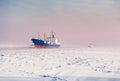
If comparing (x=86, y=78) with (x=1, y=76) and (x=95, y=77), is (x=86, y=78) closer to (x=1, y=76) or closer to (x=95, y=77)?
(x=95, y=77)

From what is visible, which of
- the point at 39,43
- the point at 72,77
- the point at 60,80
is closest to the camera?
the point at 60,80

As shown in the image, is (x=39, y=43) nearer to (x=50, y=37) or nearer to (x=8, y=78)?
(x=50, y=37)

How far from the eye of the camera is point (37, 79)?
674cm

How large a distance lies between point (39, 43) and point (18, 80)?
181 feet

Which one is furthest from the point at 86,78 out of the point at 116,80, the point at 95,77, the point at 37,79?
the point at 37,79

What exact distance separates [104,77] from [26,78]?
222 centimetres

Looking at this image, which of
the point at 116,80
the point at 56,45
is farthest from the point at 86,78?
the point at 56,45

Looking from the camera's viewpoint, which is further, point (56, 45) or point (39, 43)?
point (56, 45)

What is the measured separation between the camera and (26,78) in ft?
22.5

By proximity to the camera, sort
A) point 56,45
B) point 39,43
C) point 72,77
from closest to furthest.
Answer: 1. point 72,77
2. point 39,43
3. point 56,45

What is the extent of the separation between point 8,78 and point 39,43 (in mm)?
54740

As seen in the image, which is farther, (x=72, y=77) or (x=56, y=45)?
(x=56, y=45)

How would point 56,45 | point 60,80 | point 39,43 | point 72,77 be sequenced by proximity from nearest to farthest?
point 60,80
point 72,77
point 39,43
point 56,45

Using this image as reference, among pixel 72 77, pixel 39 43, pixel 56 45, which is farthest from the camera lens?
pixel 56 45
